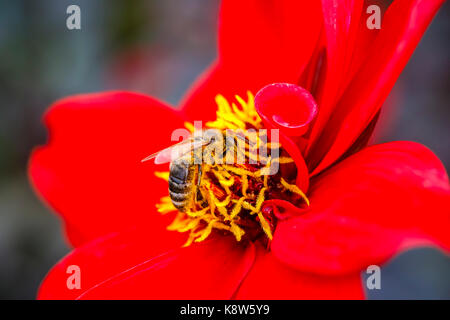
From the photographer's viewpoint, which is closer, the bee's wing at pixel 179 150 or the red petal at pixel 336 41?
the red petal at pixel 336 41

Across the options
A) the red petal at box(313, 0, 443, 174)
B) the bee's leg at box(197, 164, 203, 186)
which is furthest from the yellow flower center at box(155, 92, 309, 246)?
the red petal at box(313, 0, 443, 174)

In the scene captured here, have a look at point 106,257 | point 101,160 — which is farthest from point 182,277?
point 101,160

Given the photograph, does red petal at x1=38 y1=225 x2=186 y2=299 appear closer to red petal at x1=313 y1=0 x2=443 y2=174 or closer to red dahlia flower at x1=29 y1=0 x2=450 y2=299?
red dahlia flower at x1=29 y1=0 x2=450 y2=299

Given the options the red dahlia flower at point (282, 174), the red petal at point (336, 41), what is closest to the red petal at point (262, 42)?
the red dahlia flower at point (282, 174)

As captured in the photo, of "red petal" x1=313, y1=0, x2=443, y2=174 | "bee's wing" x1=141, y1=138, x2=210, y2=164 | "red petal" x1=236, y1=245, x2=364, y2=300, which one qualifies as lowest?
"red petal" x1=236, y1=245, x2=364, y2=300

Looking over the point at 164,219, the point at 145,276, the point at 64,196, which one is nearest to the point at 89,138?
the point at 64,196

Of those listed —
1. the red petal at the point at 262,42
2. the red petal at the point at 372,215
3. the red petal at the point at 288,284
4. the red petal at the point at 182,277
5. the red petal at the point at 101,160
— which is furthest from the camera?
the red petal at the point at 101,160

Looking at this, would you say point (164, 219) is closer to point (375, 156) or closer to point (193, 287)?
point (193, 287)

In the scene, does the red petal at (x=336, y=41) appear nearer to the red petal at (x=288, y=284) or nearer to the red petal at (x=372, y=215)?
the red petal at (x=372, y=215)
